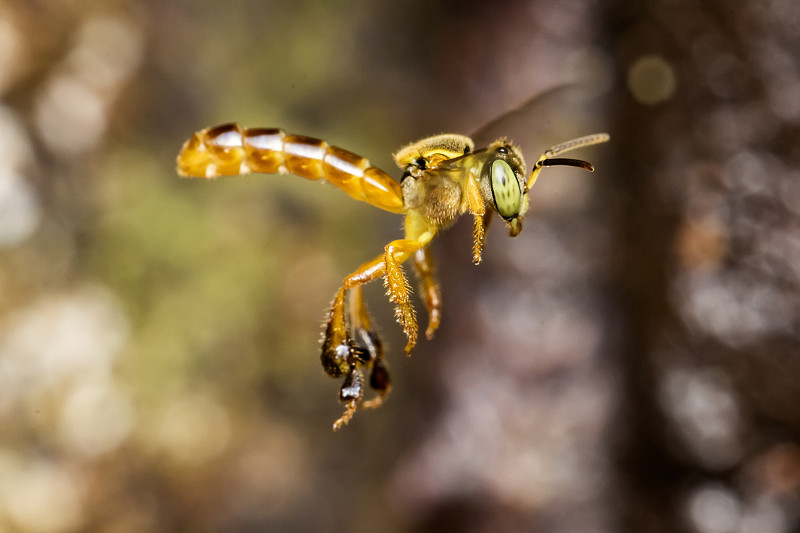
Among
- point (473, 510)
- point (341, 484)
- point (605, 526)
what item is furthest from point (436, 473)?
point (605, 526)

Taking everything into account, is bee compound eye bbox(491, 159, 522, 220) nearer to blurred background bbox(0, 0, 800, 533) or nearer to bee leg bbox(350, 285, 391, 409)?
bee leg bbox(350, 285, 391, 409)

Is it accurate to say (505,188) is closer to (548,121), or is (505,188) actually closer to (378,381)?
(378,381)

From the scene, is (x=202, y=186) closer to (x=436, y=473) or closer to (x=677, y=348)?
(x=436, y=473)

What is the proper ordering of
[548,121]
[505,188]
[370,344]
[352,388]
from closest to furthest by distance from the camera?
1. [505,188]
2. [352,388]
3. [370,344]
4. [548,121]

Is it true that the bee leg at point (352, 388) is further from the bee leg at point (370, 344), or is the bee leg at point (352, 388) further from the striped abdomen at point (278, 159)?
the striped abdomen at point (278, 159)

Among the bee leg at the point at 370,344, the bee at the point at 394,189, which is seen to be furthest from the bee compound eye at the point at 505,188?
the bee leg at the point at 370,344

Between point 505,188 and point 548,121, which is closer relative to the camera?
point 505,188

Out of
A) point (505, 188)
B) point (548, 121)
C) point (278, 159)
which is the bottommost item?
point (505, 188)

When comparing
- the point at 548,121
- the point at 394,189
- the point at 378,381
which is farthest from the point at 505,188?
the point at 548,121
